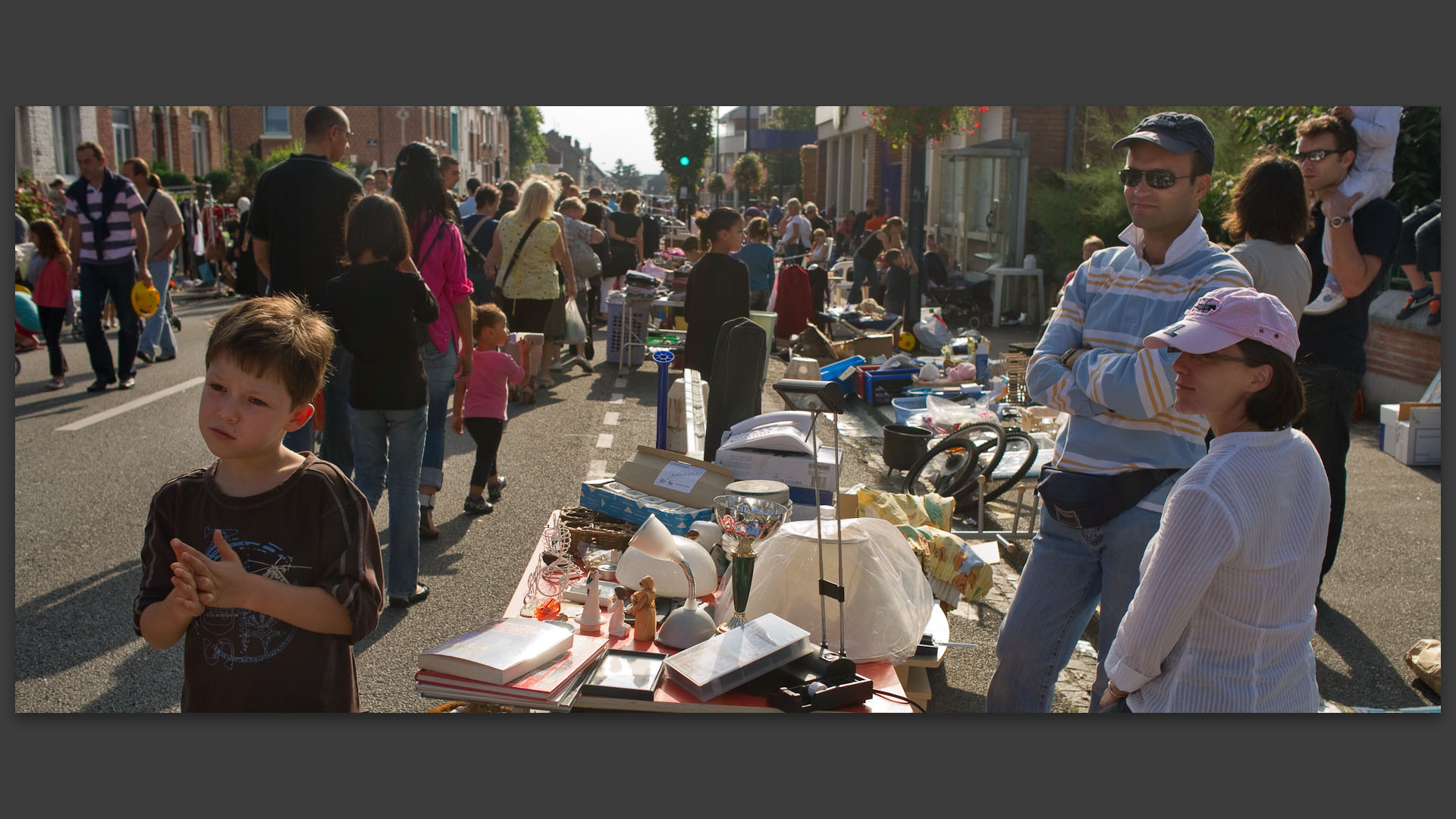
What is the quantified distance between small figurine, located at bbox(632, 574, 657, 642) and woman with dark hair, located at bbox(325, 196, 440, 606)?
5.95ft

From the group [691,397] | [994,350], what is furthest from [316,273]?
[994,350]

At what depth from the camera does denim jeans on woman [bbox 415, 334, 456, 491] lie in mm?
5539

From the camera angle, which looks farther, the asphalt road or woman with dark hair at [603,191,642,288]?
woman with dark hair at [603,191,642,288]

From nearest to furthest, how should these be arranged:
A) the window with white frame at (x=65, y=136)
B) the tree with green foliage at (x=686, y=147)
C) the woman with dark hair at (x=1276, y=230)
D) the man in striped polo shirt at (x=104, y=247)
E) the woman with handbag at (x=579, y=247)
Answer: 1. the woman with dark hair at (x=1276, y=230)
2. the man in striped polo shirt at (x=104, y=247)
3. the woman with handbag at (x=579, y=247)
4. the window with white frame at (x=65, y=136)
5. the tree with green foliage at (x=686, y=147)

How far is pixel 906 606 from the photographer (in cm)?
345

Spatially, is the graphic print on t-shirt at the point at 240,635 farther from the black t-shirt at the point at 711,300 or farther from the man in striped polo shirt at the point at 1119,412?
the black t-shirt at the point at 711,300

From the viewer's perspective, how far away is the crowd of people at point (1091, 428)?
2.24 meters

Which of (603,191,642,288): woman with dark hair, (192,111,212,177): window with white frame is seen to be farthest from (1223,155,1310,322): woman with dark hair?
(192,111,212,177): window with white frame

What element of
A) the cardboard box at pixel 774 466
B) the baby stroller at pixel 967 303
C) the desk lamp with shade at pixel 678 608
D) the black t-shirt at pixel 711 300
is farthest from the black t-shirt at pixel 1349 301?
the baby stroller at pixel 967 303

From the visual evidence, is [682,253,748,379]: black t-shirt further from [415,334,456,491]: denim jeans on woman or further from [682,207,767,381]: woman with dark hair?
[415,334,456,491]: denim jeans on woman

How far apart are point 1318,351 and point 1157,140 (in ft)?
7.59

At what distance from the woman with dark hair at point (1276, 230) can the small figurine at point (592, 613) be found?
2.63m

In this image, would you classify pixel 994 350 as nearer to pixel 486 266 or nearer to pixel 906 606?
pixel 486 266

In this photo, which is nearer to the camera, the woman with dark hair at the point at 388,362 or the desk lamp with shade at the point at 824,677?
the desk lamp with shade at the point at 824,677
